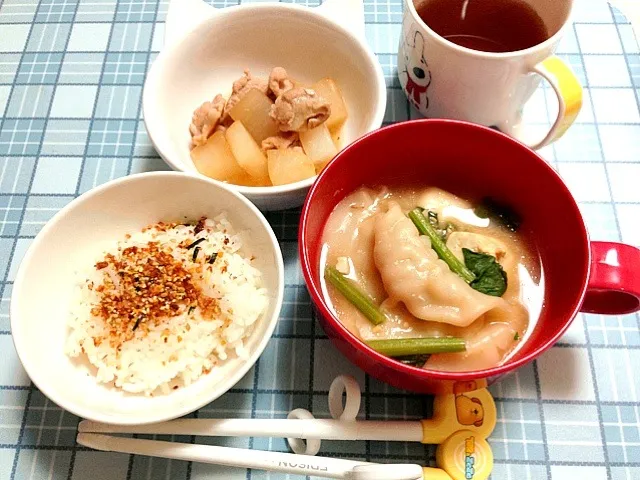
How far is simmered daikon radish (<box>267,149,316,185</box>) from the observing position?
52.0 inches

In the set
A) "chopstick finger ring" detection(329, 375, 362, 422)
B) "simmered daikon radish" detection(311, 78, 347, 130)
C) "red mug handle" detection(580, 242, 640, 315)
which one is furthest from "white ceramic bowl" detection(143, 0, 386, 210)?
"red mug handle" detection(580, 242, 640, 315)

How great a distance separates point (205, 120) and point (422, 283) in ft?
2.23

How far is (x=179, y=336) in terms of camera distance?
1.22 m

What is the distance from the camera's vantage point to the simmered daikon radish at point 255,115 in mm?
1416

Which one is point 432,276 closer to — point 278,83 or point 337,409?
point 337,409

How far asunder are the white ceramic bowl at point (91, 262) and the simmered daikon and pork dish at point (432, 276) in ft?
0.53

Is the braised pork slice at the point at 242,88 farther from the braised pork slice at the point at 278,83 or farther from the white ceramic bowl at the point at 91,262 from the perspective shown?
the white ceramic bowl at the point at 91,262

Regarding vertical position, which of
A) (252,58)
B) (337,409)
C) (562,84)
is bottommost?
(337,409)

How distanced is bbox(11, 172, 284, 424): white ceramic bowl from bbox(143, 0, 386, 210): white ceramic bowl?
8 cm

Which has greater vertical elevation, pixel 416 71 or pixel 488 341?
pixel 416 71

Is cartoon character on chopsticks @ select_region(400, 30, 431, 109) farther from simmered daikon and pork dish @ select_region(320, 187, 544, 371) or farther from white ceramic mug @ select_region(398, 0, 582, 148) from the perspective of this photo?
simmered daikon and pork dish @ select_region(320, 187, 544, 371)

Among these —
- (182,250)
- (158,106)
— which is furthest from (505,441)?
(158,106)

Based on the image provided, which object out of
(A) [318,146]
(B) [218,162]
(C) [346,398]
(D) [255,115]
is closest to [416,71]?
(A) [318,146]

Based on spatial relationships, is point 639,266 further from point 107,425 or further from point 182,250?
point 107,425
